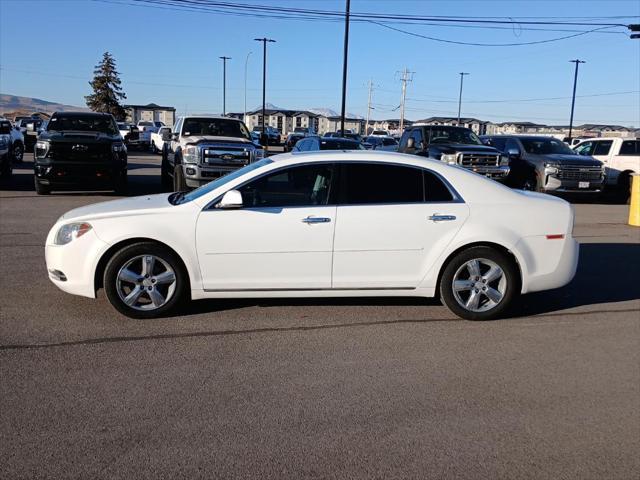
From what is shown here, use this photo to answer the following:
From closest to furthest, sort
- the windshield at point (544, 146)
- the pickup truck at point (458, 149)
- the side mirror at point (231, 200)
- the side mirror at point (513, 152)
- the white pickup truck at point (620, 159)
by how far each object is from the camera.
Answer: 1. the side mirror at point (231, 200)
2. the pickup truck at point (458, 149)
3. the side mirror at point (513, 152)
4. the windshield at point (544, 146)
5. the white pickup truck at point (620, 159)

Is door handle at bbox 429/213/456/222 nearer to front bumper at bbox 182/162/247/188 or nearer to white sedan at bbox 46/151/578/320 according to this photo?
white sedan at bbox 46/151/578/320

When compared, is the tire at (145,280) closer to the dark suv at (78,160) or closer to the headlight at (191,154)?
the headlight at (191,154)

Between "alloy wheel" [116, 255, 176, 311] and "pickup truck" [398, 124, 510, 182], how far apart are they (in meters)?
11.3

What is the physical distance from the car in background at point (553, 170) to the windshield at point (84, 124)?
1091cm

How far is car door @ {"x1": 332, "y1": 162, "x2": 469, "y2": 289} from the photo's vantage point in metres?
5.79

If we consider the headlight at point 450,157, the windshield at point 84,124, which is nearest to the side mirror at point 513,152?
the headlight at point 450,157

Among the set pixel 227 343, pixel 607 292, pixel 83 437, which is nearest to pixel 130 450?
pixel 83 437

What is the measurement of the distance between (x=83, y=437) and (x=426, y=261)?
11.3 ft

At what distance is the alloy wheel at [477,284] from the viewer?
595cm

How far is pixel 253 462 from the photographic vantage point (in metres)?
3.37

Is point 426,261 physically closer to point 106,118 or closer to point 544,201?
point 544,201

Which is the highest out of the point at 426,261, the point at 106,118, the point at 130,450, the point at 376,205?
the point at 106,118

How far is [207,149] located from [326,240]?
838cm

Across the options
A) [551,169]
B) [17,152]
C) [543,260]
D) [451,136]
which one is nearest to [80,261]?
[543,260]
